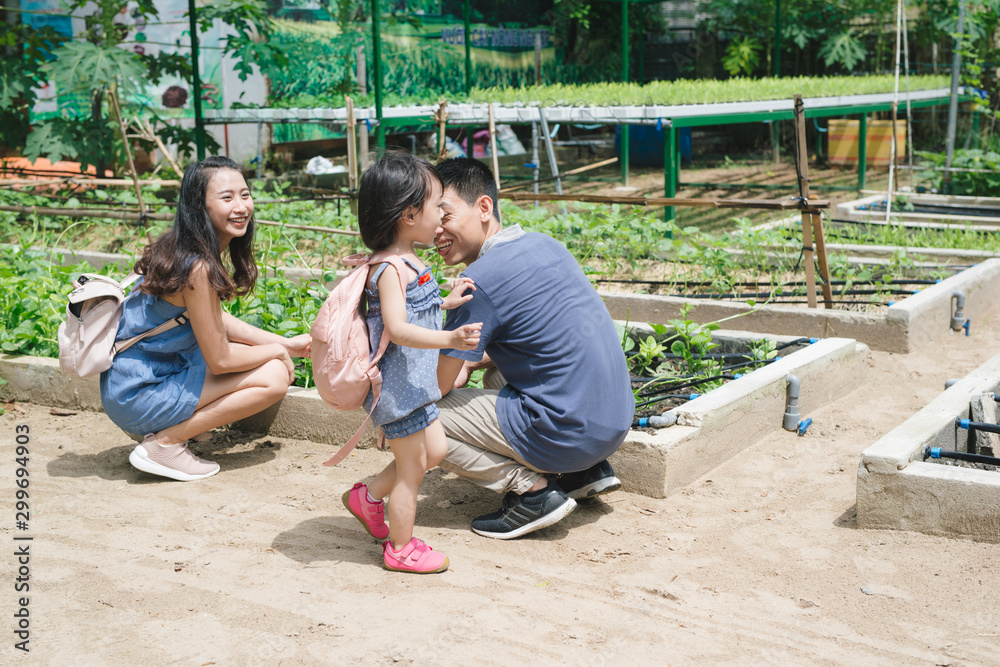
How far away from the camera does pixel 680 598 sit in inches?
94.8

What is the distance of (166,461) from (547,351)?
1542mm

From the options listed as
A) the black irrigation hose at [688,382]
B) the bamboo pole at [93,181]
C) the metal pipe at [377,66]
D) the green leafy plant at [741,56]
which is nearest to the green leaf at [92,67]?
the bamboo pole at [93,181]

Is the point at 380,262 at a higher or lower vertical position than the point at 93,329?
higher

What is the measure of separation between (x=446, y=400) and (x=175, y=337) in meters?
1.11

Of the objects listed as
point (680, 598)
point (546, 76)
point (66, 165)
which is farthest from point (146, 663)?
point (546, 76)

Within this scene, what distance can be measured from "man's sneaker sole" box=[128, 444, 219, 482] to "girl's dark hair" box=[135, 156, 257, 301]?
60cm

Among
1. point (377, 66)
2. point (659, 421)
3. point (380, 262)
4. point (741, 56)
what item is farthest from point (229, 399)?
point (741, 56)

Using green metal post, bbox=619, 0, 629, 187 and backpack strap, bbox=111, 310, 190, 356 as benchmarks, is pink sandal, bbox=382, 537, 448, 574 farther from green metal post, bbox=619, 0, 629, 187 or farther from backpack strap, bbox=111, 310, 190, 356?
green metal post, bbox=619, 0, 629, 187

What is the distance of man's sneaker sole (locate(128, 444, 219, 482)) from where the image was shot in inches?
126

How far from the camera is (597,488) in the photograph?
290cm

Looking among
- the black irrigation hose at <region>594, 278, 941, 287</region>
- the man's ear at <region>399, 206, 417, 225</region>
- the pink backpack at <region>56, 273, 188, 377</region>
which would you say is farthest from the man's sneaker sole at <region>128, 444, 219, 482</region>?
the black irrigation hose at <region>594, 278, 941, 287</region>

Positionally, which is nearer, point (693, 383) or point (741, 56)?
point (693, 383)

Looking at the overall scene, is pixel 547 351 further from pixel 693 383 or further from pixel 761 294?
pixel 761 294

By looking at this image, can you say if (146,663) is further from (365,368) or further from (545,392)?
(545,392)
